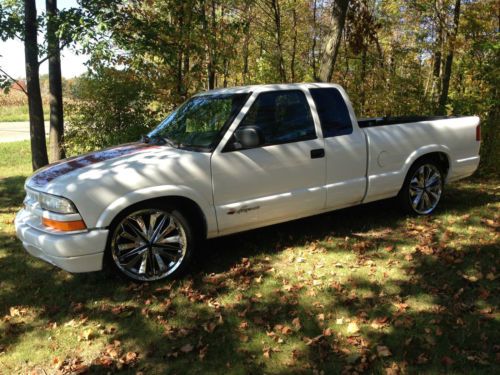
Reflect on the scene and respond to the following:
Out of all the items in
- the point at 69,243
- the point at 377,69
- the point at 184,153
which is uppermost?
the point at 377,69

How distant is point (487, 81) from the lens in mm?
9781

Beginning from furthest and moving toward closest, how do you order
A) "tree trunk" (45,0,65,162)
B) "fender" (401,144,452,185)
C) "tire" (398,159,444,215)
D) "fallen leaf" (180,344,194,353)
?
"tree trunk" (45,0,65,162) → "tire" (398,159,444,215) → "fender" (401,144,452,185) → "fallen leaf" (180,344,194,353)

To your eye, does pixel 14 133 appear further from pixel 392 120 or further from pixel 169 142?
pixel 392 120

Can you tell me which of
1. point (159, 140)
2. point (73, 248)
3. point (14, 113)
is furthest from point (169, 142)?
point (14, 113)

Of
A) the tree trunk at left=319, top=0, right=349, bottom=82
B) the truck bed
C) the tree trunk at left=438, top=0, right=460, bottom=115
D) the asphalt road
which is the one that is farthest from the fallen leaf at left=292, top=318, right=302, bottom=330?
the asphalt road

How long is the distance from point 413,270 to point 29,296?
3706 mm

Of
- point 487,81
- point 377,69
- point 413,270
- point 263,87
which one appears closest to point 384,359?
point 413,270

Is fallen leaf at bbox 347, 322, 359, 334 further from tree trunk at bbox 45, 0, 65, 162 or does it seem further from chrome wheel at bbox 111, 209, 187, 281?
tree trunk at bbox 45, 0, 65, 162

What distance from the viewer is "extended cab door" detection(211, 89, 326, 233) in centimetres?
459

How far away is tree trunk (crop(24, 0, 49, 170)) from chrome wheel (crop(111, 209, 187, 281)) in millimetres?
4746

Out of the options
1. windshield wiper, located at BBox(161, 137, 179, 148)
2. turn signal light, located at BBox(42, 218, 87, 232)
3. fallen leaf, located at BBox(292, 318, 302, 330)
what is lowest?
fallen leaf, located at BBox(292, 318, 302, 330)

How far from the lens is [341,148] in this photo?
207 inches

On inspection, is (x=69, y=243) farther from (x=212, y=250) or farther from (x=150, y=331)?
(x=212, y=250)

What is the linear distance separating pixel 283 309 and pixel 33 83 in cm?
626
